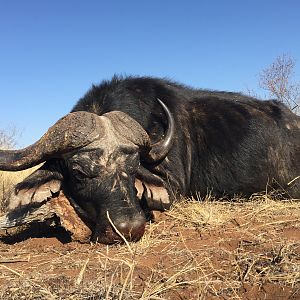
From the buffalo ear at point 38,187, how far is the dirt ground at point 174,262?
1.36 ft

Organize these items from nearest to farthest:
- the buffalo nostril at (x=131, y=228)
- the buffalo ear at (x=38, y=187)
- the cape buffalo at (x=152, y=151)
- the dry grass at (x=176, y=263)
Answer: the dry grass at (x=176, y=263)
the buffalo nostril at (x=131, y=228)
the cape buffalo at (x=152, y=151)
the buffalo ear at (x=38, y=187)

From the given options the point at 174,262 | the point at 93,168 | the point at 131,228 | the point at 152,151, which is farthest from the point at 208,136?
the point at 174,262

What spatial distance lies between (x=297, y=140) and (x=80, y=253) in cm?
427

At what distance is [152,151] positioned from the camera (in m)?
4.98

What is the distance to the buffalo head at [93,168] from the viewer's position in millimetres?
3955

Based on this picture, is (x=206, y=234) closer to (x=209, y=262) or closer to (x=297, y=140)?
(x=209, y=262)

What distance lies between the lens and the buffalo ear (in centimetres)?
430

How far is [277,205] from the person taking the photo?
18.0 feet

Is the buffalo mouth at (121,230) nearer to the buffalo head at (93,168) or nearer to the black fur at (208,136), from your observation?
the buffalo head at (93,168)

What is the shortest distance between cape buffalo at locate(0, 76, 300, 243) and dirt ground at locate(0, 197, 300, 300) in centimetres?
36

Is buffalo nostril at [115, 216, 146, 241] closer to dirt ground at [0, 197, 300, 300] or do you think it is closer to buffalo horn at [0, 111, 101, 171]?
dirt ground at [0, 197, 300, 300]

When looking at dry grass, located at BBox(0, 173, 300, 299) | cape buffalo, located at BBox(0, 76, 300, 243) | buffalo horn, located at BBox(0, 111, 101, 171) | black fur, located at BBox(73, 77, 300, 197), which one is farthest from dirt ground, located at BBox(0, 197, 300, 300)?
black fur, located at BBox(73, 77, 300, 197)

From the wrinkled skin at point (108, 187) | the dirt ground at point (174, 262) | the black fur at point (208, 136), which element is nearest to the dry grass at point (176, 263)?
the dirt ground at point (174, 262)

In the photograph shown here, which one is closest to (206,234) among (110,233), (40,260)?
(110,233)
